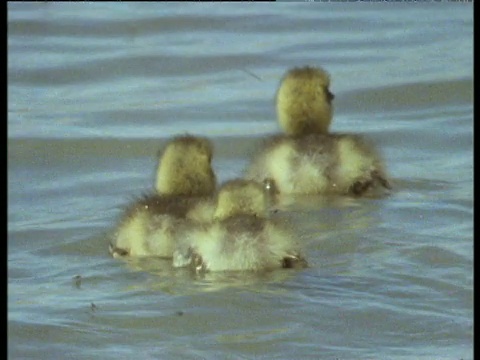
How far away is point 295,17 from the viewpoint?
11.9 m

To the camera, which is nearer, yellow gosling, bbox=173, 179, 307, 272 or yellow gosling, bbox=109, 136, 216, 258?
yellow gosling, bbox=173, 179, 307, 272

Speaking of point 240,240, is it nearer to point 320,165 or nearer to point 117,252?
point 117,252

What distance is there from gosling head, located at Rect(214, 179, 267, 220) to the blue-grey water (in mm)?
275

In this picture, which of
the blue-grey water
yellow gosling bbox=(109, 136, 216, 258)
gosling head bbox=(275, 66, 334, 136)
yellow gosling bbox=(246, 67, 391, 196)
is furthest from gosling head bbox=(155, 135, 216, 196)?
gosling head bbox=(275, 66, 334, 136)

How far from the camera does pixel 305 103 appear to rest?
8.41 m

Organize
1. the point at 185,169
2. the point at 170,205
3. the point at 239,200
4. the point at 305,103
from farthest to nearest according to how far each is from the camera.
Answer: the point at 305,103 → the point at 185,169 → the point at 170,205 → the point at 239,200

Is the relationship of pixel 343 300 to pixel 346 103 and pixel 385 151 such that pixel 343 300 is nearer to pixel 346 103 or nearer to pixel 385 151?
pixel 385 151

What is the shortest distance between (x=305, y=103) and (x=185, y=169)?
1.47 metres

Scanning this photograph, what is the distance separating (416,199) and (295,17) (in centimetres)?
421

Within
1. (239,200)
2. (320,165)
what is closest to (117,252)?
(239,200)

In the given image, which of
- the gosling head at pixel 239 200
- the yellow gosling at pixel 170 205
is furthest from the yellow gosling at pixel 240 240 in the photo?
the yellow gosling at pixel 170 205

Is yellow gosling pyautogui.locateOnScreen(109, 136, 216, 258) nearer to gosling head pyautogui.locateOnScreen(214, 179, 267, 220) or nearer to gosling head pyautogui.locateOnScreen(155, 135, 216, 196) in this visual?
gosling head pyautogui.locateOnScreen(155, 135, 216, 196)

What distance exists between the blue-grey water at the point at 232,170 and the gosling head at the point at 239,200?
275 mm

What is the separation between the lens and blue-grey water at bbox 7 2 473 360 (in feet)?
19.4
